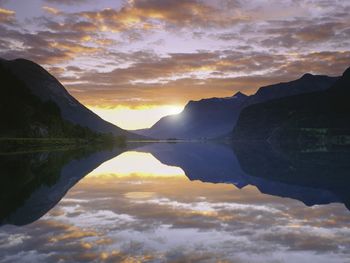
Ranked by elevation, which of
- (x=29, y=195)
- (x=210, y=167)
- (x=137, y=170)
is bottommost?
(x=29, y=195)

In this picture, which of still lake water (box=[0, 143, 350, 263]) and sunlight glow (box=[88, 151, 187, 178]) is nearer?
still lake water (box=[0, 143, 350, 263])

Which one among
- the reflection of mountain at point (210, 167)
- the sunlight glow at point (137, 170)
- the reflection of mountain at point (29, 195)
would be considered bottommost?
the reflection of mountain at point (29, 195)

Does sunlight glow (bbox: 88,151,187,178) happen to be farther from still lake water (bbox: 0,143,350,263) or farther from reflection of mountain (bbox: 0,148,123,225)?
still lake water (bbox: 0,143,350,263)

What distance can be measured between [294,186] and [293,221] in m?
14.7

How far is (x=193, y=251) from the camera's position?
13641 mm

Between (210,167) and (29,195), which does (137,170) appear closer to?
(210,167)

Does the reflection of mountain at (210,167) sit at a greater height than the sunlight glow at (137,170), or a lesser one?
greater

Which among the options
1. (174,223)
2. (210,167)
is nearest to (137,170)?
(210,167)

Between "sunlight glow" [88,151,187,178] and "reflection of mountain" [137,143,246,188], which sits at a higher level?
"reflection of mountain" [137,143,246,188]

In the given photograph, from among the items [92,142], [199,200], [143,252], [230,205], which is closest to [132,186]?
[199,200]

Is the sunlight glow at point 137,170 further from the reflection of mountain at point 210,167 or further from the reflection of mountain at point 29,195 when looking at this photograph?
the reflection of mountain at point 29,195

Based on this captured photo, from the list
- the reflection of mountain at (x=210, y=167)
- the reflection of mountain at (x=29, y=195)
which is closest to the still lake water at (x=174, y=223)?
the reflection of mountain at (x=29, y=195)

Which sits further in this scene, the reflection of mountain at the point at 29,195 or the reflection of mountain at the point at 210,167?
the reflection of mountain at the point at 210,167

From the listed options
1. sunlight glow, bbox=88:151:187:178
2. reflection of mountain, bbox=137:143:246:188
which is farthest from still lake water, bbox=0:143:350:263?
sunlight glow, bbox=88:151:187:178
